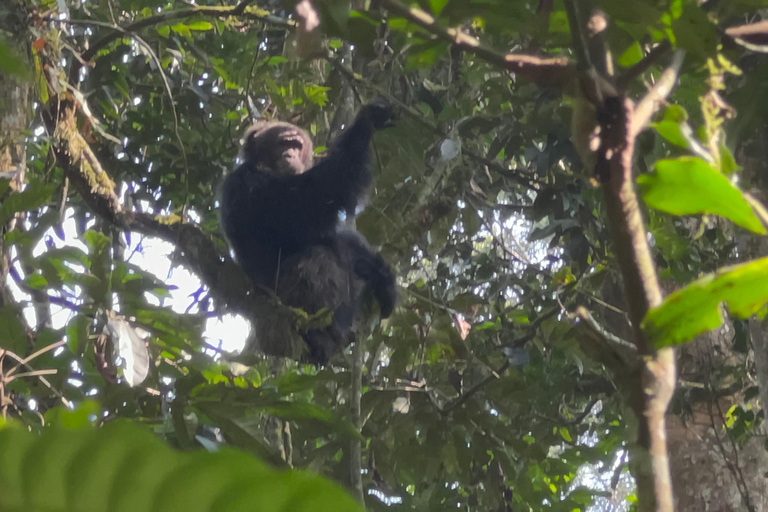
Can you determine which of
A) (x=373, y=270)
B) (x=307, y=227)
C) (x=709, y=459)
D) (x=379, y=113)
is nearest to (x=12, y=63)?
(x=379, y=113)

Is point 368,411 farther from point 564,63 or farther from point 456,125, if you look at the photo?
point 564,63

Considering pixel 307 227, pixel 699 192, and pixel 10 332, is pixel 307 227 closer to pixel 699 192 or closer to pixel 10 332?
pixel 10 332

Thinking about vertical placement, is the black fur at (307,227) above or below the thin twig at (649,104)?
above

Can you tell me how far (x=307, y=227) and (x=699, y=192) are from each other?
4.46 meters

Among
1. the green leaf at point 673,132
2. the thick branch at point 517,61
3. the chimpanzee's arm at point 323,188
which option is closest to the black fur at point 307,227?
the chimpanzee's arm at point 323,188

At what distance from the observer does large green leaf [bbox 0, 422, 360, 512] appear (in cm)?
42

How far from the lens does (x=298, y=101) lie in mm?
4828

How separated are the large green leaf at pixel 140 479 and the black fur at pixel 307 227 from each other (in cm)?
403

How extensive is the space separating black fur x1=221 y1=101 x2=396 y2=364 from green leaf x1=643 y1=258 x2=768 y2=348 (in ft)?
12.2

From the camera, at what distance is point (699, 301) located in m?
0.77

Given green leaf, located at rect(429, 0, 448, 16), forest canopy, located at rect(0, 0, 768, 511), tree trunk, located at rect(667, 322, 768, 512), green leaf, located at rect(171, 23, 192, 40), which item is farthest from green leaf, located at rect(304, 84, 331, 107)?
green leaf, located at rect(429, 0, 448, 16)

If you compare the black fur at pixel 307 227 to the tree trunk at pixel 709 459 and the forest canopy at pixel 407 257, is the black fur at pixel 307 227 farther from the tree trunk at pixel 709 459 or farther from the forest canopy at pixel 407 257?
the tree trunk at pixel 709 459

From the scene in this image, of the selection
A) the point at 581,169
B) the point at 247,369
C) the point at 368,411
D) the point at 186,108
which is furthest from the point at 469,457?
the point at 186,108

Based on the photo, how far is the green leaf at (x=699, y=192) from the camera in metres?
0.68
